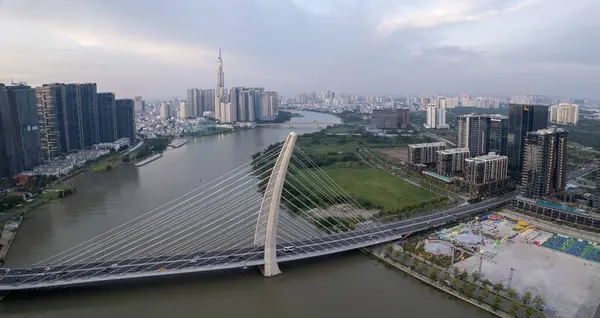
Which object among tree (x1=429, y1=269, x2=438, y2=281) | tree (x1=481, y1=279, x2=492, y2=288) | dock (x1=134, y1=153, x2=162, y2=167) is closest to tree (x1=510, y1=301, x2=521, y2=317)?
tree (x1=481, y1=279, x2=492, y2=288)

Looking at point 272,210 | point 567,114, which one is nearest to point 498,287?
point 272,210

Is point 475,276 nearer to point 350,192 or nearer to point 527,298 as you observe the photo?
point 527,298

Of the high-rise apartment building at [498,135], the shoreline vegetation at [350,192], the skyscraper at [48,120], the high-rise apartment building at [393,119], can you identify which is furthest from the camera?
the high-rise apartment building at [393,119]

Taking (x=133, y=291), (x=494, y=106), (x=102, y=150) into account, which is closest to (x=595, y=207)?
(x=133, y=291)

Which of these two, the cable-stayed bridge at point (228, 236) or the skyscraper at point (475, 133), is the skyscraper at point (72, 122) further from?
the skyscraper at point (475, 133)

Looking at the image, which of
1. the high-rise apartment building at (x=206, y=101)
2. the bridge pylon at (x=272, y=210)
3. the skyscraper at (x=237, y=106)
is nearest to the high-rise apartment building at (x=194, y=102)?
the high-rise apartment building at (x=206, y=101)

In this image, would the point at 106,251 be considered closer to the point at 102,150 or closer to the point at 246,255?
the point at 246,255

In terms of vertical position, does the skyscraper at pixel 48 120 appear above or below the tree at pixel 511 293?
above
